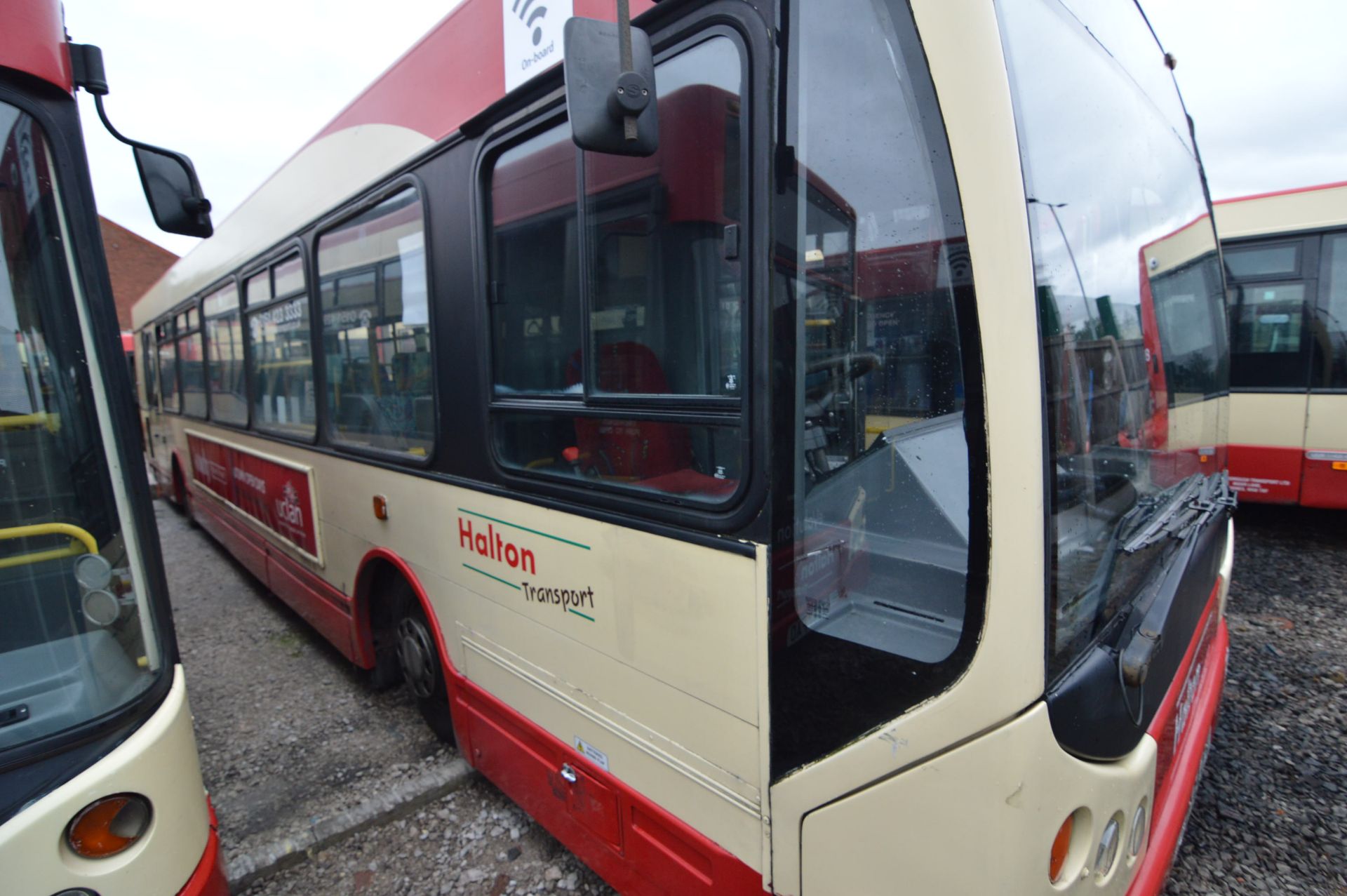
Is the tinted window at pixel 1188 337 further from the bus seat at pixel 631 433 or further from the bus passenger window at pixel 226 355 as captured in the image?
the bus passenger window at pixel 226 355

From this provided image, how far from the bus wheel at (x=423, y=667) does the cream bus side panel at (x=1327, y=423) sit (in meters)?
7.22

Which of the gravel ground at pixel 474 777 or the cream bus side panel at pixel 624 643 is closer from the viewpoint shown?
the cream bus side panel at pixel 624 643

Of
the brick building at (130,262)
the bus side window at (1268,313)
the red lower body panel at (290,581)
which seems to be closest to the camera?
the red lower body panel at (290,581)

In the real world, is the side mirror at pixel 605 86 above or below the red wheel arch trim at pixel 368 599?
above

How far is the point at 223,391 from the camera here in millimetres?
5438

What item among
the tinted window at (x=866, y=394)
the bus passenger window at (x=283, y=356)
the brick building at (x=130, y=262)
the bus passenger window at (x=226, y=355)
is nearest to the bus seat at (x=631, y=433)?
the tinted window at (x=866, y=394)

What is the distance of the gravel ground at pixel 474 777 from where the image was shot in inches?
95.3

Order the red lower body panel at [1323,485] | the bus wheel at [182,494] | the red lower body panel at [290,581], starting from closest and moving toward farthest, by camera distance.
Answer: the red lower body panel at [290,581]
the red lower body panel at [1323,485]
the bus wheel at [182,494]

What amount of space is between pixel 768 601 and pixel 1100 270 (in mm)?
990

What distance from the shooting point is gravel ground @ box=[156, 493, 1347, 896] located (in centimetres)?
242

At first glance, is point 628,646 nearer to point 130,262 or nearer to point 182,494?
point 182,494

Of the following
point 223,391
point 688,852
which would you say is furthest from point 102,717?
point 223,391

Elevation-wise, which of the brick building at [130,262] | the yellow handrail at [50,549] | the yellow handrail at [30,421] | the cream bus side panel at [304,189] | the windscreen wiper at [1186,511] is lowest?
the windscreen wiper at [1186,511]

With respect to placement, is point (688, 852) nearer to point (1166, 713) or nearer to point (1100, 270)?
point (1166, 713)
